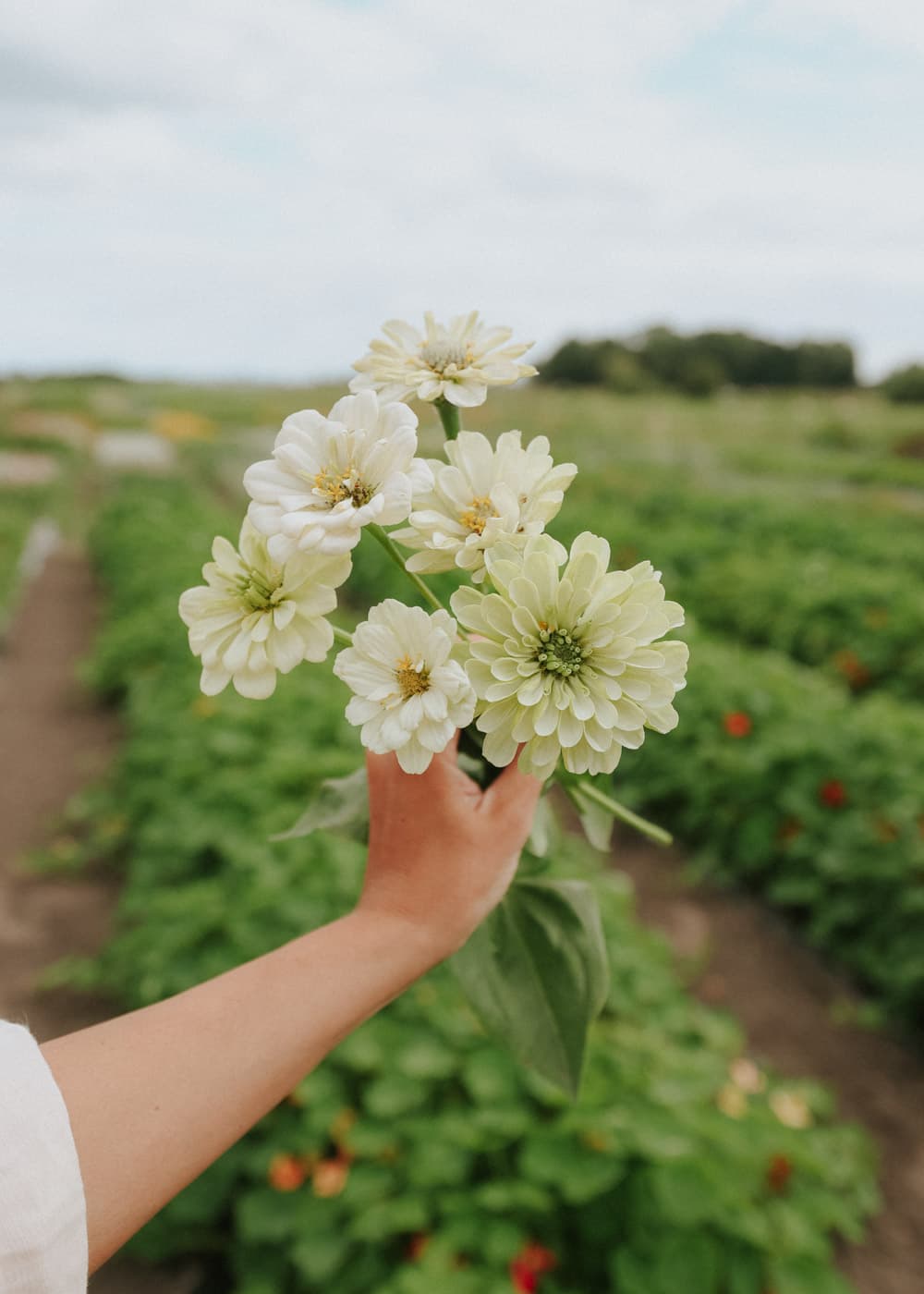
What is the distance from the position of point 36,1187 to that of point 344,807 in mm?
441

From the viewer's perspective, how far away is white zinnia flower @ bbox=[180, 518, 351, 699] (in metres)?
0.73

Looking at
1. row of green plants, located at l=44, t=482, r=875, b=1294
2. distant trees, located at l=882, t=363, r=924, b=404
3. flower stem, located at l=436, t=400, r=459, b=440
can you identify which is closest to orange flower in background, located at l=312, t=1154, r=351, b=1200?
row of green plants, located at l=44, t=482, r=875, b=1294

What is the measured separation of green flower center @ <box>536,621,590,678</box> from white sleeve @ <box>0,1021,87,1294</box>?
467 mm

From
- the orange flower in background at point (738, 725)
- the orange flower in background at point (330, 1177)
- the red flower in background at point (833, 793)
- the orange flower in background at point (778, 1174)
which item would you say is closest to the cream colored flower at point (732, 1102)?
the orange flower in background at point (778, 1174)

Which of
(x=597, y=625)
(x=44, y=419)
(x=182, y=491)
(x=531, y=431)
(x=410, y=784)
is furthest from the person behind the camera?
(x=44, y=419)

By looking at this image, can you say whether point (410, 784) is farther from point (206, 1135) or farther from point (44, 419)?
point (44, 419)

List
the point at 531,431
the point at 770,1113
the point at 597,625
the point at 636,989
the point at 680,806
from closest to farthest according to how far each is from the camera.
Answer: the point at 597,625
the point at 770,1113
the point at 636,989
the point at 680,806
the point at 531,431

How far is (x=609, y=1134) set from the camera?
183 centimetres

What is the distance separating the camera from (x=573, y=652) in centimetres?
71

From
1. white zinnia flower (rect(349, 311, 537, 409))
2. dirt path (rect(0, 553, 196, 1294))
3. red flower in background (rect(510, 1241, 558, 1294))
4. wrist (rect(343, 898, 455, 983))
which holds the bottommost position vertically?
dirt path (rect(0, 553, 196, 1294))

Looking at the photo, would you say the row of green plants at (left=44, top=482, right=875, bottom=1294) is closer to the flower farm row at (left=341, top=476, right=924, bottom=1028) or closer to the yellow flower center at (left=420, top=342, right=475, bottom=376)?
the yellow flower center at (left=420, top=342, right=475, bottom=376)

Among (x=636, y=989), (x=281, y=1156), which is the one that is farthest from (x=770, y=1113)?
(x=281, y=1156)

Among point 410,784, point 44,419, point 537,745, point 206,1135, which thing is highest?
point 537,745

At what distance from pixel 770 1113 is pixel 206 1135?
1.75m
